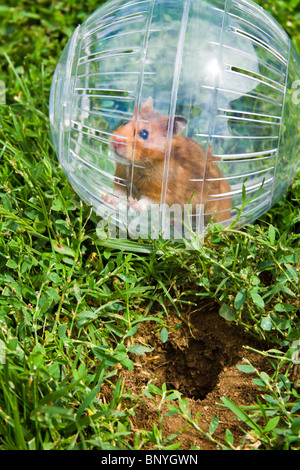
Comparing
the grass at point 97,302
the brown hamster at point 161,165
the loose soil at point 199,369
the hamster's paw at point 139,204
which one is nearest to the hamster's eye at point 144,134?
the brown hamster at point 161,165

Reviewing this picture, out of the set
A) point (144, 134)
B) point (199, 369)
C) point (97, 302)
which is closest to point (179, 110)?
point (144, 134)

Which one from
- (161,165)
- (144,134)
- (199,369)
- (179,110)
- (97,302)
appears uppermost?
(179,110)

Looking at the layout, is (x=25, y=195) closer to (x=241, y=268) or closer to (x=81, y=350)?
(x=81, y=350)

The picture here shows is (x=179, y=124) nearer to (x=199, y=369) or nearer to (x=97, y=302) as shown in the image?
(x=97, y=302)

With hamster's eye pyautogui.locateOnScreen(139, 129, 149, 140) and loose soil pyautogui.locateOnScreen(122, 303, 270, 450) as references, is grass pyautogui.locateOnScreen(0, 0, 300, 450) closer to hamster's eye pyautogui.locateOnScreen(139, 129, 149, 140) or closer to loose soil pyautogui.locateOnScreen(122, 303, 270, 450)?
loose soil pyautogui.locateOnScreen(122, 303, 270, 450)


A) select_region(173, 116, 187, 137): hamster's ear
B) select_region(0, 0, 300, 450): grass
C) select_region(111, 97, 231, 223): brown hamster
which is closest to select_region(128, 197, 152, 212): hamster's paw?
select_region(111, 97, 231, 223): brown hamster

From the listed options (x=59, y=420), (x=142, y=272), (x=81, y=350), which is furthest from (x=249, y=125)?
(x=59, y=420)

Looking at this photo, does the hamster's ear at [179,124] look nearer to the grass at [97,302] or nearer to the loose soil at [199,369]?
the grass at [97,302]
